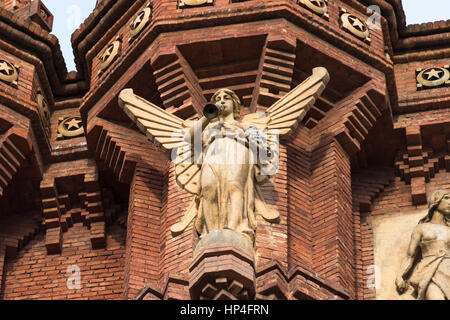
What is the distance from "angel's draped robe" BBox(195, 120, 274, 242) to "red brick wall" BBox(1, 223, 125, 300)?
8.99 ft

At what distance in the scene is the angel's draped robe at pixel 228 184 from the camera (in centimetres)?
1925

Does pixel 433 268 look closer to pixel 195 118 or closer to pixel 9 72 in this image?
pixel 195 118

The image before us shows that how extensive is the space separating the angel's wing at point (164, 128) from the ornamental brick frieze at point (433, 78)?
3547 mm

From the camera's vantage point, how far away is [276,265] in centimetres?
1912

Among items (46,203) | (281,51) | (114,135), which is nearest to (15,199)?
(46,203)

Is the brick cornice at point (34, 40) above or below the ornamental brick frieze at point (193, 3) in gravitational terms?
above

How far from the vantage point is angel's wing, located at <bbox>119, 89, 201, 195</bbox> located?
2023cm

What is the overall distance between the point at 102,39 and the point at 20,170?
6.79 feet

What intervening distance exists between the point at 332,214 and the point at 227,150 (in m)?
1.68

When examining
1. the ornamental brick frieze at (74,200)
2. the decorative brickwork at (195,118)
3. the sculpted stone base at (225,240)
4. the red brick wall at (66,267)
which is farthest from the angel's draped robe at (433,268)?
the ornamental brick frieze at (74,200)

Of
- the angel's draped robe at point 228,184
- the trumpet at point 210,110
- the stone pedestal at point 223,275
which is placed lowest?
the stone pedestal at point 223,275

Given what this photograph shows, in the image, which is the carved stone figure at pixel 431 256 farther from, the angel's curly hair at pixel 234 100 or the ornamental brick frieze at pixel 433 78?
the angel's curly hair at pixel 234 100

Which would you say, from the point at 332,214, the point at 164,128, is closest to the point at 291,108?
the point at 332,214

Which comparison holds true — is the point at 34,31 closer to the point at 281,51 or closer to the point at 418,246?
the point at 281,51
